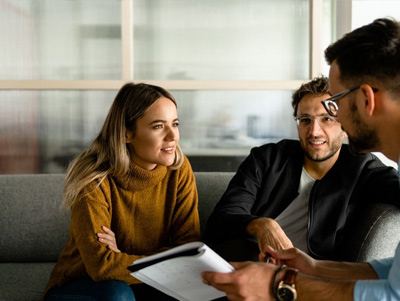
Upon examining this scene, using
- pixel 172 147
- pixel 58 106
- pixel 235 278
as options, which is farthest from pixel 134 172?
pixel 58 106

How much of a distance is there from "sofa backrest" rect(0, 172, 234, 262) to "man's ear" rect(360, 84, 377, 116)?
1.21m

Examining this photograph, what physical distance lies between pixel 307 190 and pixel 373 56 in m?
0.90

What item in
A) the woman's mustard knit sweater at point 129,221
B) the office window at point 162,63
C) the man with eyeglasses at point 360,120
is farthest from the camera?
the office window at point 162,63

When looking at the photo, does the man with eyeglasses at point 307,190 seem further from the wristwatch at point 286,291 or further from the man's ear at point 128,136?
the wristwatch at point 286,291

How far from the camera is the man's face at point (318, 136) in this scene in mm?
1969

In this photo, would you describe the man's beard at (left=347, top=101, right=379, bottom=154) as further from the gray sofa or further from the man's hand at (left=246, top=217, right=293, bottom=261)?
the gray sofa

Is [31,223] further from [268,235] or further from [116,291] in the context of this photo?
[268,235]

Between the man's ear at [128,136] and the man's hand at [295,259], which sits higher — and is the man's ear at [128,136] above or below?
above

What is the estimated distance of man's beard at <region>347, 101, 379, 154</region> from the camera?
1257 mm

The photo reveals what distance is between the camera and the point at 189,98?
2742 millimetres

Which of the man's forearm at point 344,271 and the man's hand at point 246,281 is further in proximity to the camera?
the man's forearm at point 344,271

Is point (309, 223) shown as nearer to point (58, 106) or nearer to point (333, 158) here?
point (333, 158)

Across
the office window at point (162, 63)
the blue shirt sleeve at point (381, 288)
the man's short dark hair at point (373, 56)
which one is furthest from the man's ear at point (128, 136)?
the blue shirt sleeve at point (381, 288)

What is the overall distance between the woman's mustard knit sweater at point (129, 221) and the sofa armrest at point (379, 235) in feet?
2.05
